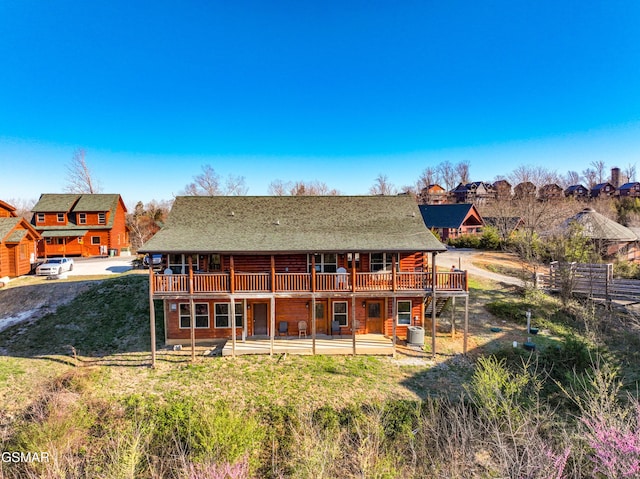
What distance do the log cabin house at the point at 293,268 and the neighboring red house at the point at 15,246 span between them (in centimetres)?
Result: 1864

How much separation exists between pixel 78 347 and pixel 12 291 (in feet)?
38.9

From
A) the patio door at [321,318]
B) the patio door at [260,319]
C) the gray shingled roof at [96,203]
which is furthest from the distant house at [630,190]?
the gray shingled roof at [96,203]

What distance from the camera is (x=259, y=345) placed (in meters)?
17.2

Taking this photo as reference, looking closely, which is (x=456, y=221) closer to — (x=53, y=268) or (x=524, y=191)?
(x=524, y=191)

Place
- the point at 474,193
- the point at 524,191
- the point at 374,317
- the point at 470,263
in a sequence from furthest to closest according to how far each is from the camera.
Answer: the point at 474,193
the point at 524,191
the point at 470,263
the point at 374,317

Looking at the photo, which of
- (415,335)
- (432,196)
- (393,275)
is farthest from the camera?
(432,196)

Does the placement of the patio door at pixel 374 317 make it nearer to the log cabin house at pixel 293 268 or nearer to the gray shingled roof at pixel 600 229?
the log cabin house at pixel 293 268

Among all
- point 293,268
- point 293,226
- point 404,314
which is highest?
point 293,226

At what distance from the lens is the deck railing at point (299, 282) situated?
16234 millimetres

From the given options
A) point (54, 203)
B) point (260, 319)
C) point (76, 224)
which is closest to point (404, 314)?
point (260, 319)

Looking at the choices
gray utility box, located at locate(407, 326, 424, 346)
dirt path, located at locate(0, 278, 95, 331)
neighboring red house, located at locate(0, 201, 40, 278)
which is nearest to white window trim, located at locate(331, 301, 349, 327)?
gray utility box, located at locate(407, 326, 424, 346)

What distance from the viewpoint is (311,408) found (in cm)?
1208

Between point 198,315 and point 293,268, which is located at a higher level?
point 293,268

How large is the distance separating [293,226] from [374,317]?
664cm
